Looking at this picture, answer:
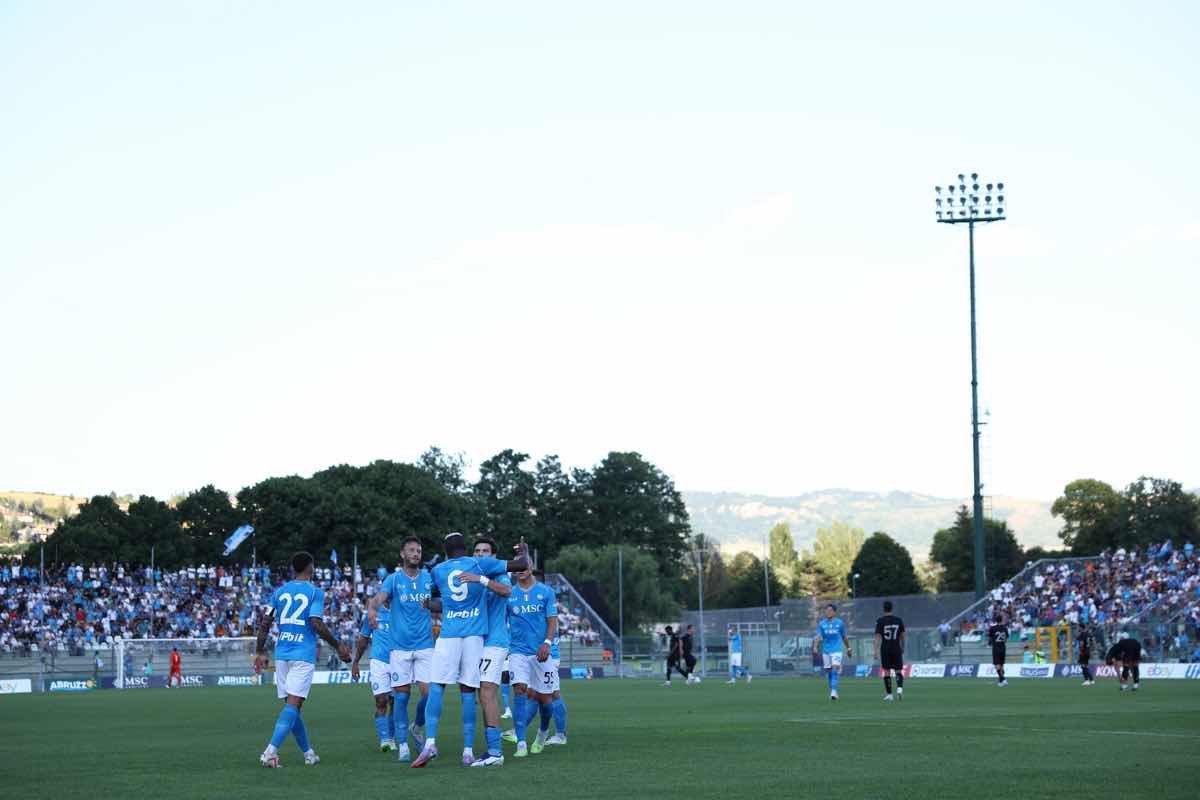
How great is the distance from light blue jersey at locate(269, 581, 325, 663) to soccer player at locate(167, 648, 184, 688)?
4065 centimetres

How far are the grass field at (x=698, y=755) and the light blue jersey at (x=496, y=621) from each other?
4.15 feet

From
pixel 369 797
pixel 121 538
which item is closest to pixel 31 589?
pixel 121 538

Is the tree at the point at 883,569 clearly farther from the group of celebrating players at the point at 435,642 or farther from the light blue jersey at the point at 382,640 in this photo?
the group of celebrating players at the point at 435,642

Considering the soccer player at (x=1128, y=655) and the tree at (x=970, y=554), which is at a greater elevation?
the tree at (x=970, y=554)

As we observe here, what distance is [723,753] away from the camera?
15.4 m

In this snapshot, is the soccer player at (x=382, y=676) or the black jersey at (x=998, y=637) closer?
the soccer player at (x=382, y=676)

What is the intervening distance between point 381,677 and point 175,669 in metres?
39.6

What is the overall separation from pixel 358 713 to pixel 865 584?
128524 millimetres

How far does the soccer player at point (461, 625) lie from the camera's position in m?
14.5

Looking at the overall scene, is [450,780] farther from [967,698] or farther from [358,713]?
[967,698]

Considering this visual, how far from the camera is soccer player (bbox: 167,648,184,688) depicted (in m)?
52.9

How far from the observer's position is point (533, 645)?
16.8 metres

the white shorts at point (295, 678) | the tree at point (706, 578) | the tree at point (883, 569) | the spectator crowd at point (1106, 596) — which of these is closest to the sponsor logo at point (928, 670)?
the spectator crowd at point (1106, 596)

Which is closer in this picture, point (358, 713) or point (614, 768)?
point (614, 768)
